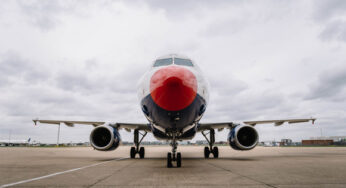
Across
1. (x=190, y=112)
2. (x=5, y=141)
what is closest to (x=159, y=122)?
(x=190, y=112)

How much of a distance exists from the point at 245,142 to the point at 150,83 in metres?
7.17

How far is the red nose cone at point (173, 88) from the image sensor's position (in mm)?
5809

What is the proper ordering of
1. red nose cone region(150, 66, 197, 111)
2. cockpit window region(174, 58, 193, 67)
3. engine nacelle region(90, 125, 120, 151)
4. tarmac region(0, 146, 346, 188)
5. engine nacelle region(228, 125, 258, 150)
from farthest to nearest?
engine nacelle region(90, 125, 120, 151) < engine nacelle region(228, 125, 258, 150) < cockpit window region(174, 58, 193, 67) < red nose cone region(150, 66, 197, 111) < tarmac region(0, 146, 346, 188)

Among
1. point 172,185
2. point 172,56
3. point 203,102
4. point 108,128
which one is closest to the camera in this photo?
point 172,185

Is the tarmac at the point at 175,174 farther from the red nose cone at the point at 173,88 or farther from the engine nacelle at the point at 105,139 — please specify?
the red nose cone at the point at 173,88

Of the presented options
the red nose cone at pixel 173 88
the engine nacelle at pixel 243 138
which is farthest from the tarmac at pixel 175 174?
the red nose cone at pixel 173 88

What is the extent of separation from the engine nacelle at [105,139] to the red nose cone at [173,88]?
600 centimetres

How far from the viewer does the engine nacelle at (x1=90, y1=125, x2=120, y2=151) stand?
445 inches

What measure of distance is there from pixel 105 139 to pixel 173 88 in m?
7.54

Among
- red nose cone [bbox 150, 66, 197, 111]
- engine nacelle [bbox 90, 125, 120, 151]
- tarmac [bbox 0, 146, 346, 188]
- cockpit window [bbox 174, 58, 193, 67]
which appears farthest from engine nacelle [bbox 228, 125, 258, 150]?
red nose cone [bbox 150, 66, 197, 111]

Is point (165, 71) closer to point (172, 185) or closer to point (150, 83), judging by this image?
point (150, 83)

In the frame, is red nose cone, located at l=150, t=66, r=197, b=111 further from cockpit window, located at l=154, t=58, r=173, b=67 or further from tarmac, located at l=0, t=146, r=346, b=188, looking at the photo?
tarmac, located at l=0, t=146, r=346, b=188

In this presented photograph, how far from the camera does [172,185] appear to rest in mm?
4562

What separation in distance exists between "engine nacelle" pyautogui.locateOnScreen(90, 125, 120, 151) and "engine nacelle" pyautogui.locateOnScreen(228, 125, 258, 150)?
5648 millimetres
